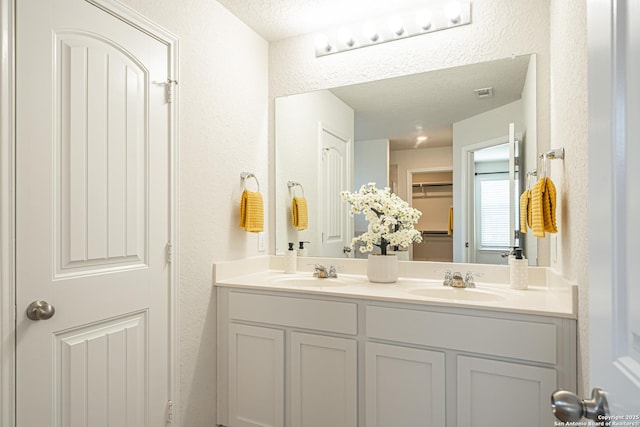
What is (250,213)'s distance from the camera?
7.00 ft

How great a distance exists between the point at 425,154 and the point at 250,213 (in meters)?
1.06

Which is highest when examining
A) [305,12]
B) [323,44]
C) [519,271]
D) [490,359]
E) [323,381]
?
[305,12]

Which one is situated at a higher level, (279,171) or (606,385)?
(279,171)

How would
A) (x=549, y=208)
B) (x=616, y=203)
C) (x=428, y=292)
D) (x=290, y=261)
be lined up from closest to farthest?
(x=616, y=203), (x=549, y=208), (x=428, y=292), (x=290, y=261)

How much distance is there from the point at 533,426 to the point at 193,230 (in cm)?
166

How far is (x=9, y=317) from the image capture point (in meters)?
1.14

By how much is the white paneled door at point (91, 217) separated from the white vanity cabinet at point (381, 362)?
0.40 m

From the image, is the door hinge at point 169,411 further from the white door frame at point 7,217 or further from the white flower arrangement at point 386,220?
the white flower arrangement at point 386,220

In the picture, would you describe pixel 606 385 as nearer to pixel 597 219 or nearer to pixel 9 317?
pixel 597 219

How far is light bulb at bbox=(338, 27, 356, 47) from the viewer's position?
2236 mm

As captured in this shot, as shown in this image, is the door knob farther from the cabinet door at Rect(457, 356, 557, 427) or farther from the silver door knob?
the silver door knob

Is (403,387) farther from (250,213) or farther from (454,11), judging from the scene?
(454,11)

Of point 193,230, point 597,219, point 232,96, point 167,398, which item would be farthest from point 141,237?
point 597,219

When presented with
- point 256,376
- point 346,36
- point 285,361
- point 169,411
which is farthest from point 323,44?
point 169,411
